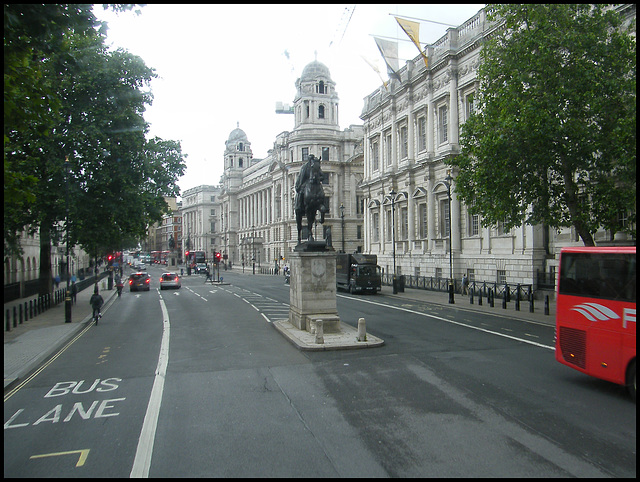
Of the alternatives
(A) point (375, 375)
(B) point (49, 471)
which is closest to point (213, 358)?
(A) point (375, 375)

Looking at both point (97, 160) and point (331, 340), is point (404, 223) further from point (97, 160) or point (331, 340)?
point (331, 340)

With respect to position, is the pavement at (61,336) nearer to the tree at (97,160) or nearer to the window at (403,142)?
the tree at (97,160)

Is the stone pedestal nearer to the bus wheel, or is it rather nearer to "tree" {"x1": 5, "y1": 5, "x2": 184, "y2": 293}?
the bus wheel

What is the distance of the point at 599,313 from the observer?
9.26 m

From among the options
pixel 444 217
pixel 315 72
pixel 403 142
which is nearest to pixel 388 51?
pixel 403 142

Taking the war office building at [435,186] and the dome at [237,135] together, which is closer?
the war office building at [435,186]

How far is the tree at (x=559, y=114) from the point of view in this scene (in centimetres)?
1789

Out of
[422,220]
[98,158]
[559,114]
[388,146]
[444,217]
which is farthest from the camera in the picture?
[388,146]

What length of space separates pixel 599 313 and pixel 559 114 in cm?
1191

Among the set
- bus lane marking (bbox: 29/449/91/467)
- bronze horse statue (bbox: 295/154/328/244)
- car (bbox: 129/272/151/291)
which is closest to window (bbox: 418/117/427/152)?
bronze horse statue (bbox: 295/154/328/244)

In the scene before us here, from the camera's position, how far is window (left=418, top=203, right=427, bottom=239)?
137 ft

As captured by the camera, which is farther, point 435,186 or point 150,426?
point 435,186

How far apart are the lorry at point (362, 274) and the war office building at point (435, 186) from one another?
3476 millimetres

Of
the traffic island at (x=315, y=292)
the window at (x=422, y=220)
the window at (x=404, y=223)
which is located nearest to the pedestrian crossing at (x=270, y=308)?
the traffic island at (x=315, y=292)
